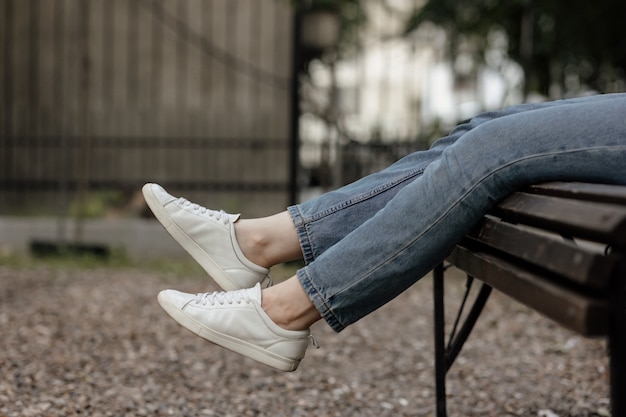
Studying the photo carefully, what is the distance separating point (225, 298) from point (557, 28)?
22.3 feet

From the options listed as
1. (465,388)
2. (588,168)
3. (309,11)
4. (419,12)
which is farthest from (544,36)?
(588,168)

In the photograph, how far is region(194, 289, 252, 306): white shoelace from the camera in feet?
5.90

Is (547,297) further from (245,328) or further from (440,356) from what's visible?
(440,356)

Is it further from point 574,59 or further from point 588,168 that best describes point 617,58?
point 588,168

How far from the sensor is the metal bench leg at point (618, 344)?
1125 mm

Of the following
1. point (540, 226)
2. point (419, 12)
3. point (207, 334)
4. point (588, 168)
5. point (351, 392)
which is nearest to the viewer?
point (540, 226)

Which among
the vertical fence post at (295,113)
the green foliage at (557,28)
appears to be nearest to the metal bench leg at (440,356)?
the vertical fence post at (295,113)

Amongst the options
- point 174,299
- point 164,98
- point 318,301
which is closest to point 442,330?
point 318,301

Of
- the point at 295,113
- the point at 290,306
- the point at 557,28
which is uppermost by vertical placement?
the point at 557,28

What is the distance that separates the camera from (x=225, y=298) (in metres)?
1.82

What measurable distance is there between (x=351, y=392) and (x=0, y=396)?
44.4 inches

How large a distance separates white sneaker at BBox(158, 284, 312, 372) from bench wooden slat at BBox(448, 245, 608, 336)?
446 millimetres

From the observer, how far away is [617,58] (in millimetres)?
8219

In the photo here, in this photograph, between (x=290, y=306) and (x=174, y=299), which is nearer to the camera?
(x=290, y=306)
